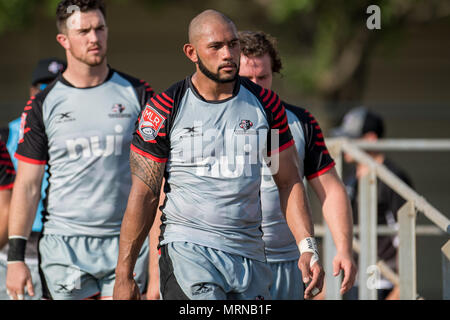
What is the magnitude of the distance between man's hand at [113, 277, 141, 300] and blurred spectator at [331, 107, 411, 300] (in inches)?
116

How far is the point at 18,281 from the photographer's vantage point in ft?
16.9

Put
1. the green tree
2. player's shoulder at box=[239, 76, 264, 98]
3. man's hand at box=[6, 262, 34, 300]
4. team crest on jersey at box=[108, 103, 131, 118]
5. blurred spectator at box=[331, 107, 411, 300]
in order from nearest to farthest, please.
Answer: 1. player's shoulder at box=[239, 76, 264, 98]
2. man's hand at box=[6, 262, 34, 300]
3. team crest on jersey at box=[108, 103, 131, 118]
4. blurred spectator at box=[331, 107, 411, 300]
5. the green tree

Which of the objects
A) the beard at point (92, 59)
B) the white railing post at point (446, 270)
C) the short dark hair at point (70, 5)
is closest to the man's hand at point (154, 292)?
the beard at point (92, 59)

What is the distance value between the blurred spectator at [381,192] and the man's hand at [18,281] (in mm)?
2783

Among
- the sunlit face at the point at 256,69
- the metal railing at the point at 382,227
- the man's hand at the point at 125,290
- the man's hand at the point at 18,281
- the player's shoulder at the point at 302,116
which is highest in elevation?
the sunlit face at the point at 256,69

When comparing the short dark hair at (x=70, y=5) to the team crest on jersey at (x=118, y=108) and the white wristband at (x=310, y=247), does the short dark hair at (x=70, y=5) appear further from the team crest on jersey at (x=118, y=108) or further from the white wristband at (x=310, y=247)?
the white wristband at (x=310, y=247)

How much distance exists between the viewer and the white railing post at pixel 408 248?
16.8ft

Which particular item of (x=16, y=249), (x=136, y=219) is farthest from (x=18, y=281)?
(x=136, y=219)

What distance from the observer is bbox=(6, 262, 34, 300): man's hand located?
5.07 metres

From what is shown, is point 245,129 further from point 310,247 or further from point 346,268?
point 346,268

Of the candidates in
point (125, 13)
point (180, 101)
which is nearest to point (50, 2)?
point (125, 13)

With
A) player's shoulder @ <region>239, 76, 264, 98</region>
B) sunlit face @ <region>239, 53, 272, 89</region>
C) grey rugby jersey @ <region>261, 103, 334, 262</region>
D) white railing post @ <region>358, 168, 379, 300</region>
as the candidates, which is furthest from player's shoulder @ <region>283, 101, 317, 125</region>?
white railing post @ <region>358, 168, 379, 300</region>

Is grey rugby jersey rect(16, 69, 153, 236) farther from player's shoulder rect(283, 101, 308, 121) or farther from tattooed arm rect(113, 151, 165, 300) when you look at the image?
tattooed arm rect(113, 151, 165, 300)
